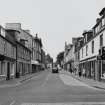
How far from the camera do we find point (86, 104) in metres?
12.7

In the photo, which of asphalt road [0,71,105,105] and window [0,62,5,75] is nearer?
asphalt road [0,71,105,105]

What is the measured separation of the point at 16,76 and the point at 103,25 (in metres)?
17.9

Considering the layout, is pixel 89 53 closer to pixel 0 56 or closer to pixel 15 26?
pixel 0 56

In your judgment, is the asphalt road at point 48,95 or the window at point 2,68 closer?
the asphalt road at point 48,95

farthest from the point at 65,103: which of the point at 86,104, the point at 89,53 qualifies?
the point at 89,53

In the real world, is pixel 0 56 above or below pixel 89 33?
below

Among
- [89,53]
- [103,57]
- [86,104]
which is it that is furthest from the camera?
[89,53]

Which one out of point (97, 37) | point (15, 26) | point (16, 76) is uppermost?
point (15, 26)

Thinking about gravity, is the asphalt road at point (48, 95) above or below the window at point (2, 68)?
below

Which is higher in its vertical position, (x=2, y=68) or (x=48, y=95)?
(x=2, y=68)

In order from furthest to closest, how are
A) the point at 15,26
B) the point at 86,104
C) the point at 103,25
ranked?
the point at 15,26 → the point at 103,25 → the point at 86,104

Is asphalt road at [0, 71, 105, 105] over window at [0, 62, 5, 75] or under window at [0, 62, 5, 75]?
under

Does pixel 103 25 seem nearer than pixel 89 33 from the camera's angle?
Yes

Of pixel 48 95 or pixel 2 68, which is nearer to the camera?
pixel 48 95
